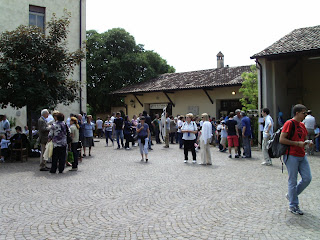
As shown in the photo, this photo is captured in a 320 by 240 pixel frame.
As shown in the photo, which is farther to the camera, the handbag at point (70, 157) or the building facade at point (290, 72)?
the building facade at point (290, 72)

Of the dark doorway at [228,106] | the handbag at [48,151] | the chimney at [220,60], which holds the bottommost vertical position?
the handbag at [48,151]

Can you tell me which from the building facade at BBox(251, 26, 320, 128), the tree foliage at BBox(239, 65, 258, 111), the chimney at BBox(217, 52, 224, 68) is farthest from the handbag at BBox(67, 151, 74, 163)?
the chimney at BBox(217, 52, 224, 68)

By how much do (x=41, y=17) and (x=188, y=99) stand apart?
42.7 feet

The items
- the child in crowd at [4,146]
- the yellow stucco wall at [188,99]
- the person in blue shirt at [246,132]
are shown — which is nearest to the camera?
the child in crowd at [4,146]

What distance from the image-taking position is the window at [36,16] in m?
18.5

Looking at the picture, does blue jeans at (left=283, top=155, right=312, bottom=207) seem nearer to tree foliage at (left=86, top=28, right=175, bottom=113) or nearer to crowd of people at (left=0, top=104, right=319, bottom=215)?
crowd of people at (left=0, top=104, right=319, bottom=215)

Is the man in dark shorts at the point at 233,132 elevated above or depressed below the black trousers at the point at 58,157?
above

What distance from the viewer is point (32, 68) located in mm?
12250

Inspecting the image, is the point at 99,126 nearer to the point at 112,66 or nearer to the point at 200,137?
the point at 112,66

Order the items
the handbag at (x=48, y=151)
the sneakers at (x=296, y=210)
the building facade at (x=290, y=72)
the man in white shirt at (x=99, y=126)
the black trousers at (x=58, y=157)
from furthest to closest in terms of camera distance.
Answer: the man in white shirt at (x=99, y=126), the building facade at (x=290, y=72), the black trousers at (x=58, y=157), the handbag at (x=48, y=151), the sneakers at (x=296, y=210)

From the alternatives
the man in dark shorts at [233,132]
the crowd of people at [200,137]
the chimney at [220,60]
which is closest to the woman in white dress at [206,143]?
the crowd of people at [200,137]

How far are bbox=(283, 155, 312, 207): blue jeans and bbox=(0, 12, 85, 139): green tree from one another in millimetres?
9409

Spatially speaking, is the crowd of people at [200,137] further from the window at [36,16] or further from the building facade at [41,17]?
the window at [36,16]

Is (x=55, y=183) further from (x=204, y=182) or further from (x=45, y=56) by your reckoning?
(x=45, y=56)
